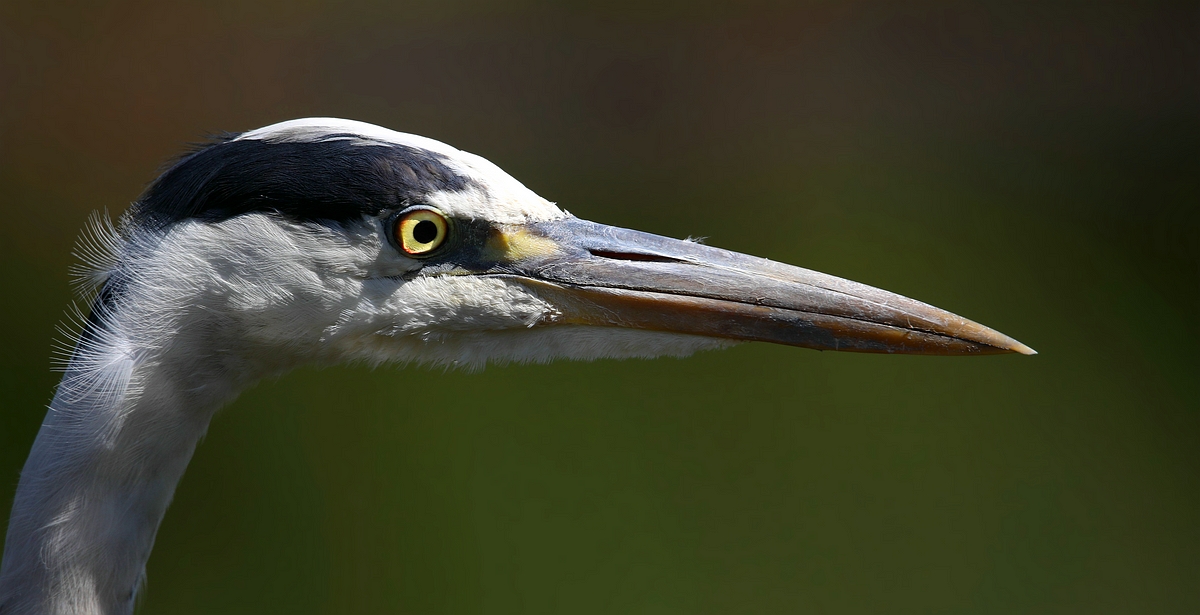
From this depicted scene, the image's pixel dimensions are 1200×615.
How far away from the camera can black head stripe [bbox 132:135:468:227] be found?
1409 millimetres

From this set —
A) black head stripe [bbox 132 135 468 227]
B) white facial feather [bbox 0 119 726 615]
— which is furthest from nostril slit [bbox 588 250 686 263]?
black head stripe [bbox 132 135 468 227]

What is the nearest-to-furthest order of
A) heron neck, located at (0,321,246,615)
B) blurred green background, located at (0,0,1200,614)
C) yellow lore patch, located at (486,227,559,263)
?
1. heron neck, located at (0,321,246,615)
2. yellow lore patch, located at (486,227,559,263)
3. blurred green background, located at (0,0,1200,614)

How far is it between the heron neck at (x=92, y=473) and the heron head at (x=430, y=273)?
10cm

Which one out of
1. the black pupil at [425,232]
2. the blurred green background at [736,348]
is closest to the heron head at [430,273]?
the black pupil at [425,232]

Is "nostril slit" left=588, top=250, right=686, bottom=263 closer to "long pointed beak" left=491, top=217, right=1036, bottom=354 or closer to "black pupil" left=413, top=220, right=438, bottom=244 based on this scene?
"long pointed beak" left=491, top=217, right=1036, bottom=354

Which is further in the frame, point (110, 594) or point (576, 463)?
point (576, 463)

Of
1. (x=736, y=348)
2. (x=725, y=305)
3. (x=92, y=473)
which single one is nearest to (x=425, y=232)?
(x=725, y=305)

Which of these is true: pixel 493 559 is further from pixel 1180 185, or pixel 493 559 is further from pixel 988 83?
pixel 1180 185

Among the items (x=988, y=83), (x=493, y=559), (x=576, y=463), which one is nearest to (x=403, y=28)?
(x=576, y=463)

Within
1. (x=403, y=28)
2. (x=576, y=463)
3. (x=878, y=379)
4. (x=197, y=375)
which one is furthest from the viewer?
(x=403, y=28)

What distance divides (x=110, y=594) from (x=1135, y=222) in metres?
Answer: 5.52

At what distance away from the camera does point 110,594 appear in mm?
1437

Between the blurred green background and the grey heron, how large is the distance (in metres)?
2.40

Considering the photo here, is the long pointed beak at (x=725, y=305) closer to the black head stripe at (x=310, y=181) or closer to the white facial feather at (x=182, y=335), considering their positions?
the white facial feather at (x=182, y=335)
